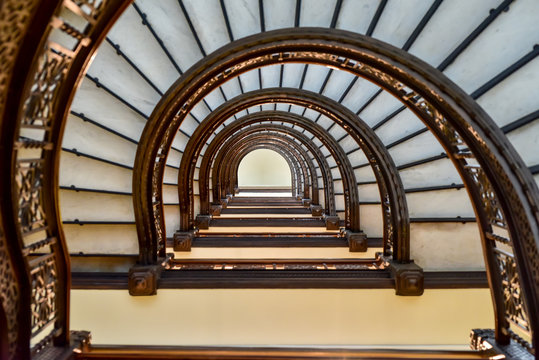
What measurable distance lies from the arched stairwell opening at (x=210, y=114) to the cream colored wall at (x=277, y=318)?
0.03 m

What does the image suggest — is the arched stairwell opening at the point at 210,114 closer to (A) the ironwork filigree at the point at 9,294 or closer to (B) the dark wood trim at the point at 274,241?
(A) the ironwork filigree at the point at 9,294

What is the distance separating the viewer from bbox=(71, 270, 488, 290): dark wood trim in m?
4.30

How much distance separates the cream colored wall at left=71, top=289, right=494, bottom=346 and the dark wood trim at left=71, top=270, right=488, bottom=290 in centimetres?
9

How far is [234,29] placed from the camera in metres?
3.76

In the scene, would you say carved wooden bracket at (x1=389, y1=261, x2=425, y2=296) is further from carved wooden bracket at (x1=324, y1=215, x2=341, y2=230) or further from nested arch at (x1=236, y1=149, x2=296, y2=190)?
nested arch at (x1=236, y1=149, x2=296, y2=190)

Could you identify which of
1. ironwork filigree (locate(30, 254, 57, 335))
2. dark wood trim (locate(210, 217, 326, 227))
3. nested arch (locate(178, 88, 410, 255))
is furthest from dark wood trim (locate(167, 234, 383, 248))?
ironwork filigree (locate(30, 254, 57, 335))

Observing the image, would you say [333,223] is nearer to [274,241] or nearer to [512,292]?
[274,241]

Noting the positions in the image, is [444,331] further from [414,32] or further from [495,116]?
[414,32]

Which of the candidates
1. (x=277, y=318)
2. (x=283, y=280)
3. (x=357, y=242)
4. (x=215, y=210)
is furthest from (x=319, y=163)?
(x=277, y=318)

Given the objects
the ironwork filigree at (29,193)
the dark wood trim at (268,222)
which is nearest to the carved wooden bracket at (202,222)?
the dark wood trim at (268,222)

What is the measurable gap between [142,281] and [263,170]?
2137 cm

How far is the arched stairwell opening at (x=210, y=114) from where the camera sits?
5.92 feet

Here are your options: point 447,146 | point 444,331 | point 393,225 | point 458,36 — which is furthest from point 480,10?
point 444,331

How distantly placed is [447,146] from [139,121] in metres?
4.15
